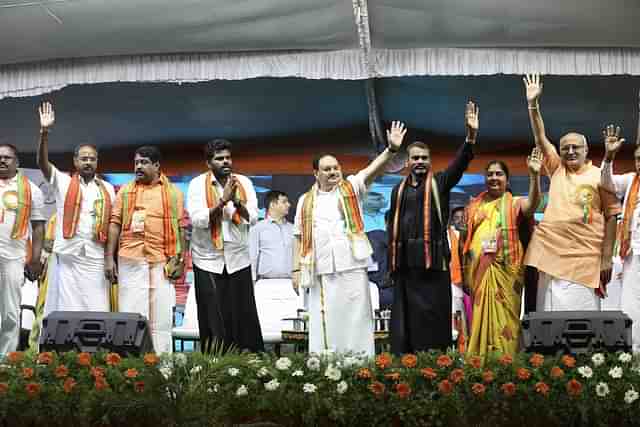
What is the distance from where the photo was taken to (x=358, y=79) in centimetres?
947

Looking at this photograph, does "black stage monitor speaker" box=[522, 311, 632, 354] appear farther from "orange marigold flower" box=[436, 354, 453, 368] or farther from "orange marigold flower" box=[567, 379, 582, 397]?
"orange marigold flower" box=[436, 354, 453, 368]

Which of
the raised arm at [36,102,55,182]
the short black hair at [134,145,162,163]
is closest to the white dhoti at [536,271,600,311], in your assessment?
the short black hair at [134,145,162,163]

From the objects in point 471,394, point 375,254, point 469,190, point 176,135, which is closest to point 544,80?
point 469,190

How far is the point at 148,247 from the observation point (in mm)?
7309

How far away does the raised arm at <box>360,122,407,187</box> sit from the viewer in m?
6.73

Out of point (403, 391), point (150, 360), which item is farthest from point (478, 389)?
point (150, 360)

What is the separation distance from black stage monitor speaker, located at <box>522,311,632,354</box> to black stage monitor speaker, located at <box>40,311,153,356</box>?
2.05 meters

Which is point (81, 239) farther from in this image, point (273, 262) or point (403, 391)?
point (403, 391)

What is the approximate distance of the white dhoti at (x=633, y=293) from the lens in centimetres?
653

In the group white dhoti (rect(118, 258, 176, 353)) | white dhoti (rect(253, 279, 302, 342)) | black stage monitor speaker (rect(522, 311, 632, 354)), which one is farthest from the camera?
white dhoti (rect(253, 279, 302, 342))

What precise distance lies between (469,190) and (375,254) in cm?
126

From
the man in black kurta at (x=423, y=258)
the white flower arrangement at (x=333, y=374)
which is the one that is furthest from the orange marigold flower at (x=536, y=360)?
the man in black kurta at (x=423, y=258)

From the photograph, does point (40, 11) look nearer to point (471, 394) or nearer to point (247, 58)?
point (247, 58)

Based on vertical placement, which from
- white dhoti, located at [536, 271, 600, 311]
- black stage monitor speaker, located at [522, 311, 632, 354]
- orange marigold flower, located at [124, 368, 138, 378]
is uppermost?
white dhoti, located at [536, 271, 600, 311]
